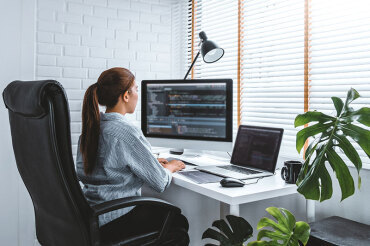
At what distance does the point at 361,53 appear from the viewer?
1688mm

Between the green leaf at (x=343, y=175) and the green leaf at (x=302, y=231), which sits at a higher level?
the green leaf at (x=343, y=175)

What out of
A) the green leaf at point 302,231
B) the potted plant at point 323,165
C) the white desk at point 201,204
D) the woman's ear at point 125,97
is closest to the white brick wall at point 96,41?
the white desk at point 201,204

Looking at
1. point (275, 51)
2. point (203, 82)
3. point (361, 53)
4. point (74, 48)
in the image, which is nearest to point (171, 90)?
point (203, 82)

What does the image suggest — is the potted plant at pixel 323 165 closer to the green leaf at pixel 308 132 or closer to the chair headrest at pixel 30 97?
the green leaf at pixel 308 132

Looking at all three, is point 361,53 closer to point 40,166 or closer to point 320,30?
point 320,30

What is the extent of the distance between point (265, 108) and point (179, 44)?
3.90ft

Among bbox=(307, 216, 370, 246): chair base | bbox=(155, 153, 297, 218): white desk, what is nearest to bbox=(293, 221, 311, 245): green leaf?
bbox=(307, 216, 370, 246): chair base

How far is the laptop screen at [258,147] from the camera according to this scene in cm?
185

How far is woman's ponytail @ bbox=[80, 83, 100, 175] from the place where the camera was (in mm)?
1508

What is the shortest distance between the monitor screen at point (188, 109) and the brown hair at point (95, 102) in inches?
21.7

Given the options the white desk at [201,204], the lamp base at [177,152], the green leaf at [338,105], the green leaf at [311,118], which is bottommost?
the white desk at [201,204]

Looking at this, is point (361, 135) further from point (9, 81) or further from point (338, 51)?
point (9, 81)

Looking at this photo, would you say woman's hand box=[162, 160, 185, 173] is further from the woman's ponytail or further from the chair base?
the chair base

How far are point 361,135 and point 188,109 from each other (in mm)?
1216
